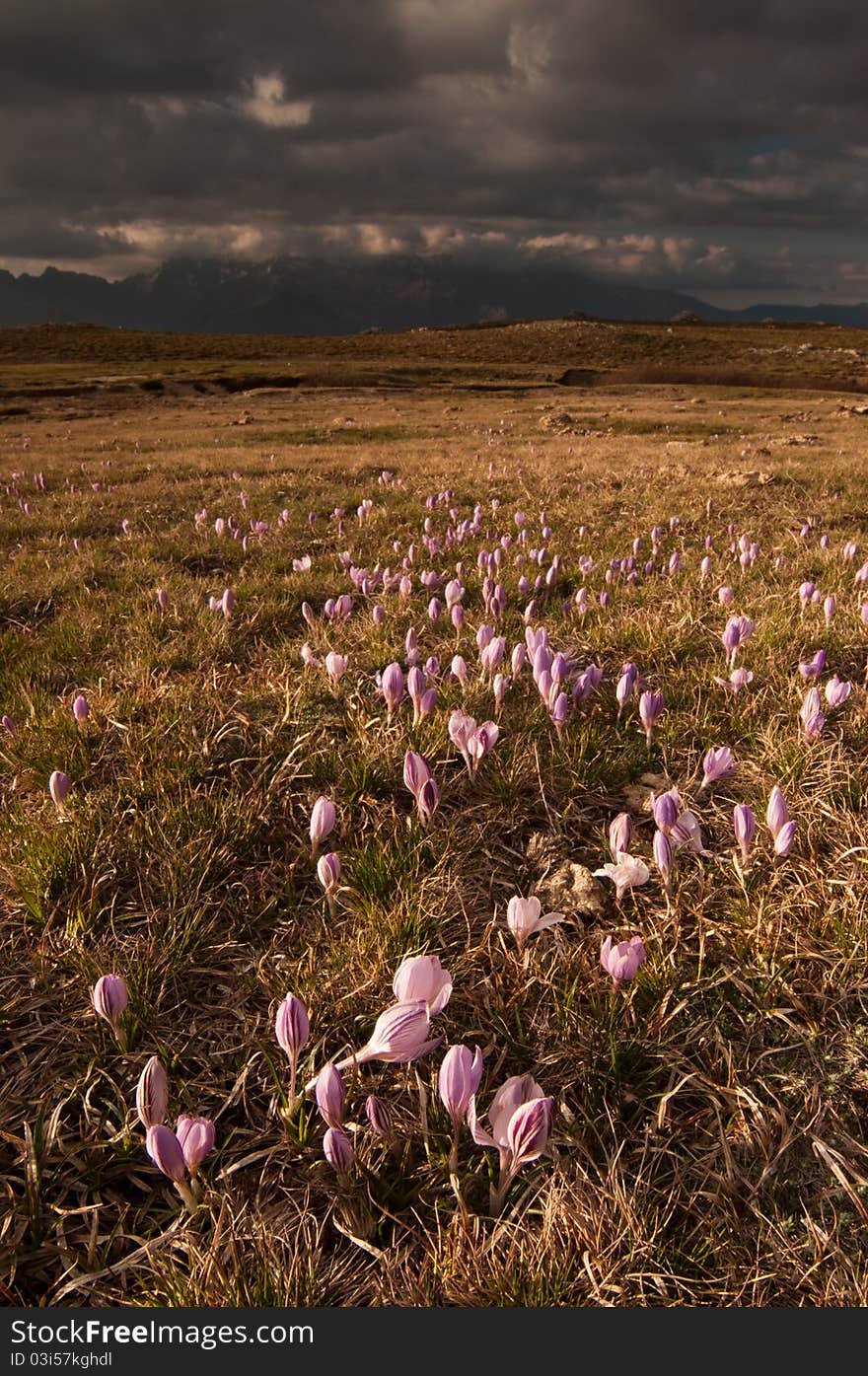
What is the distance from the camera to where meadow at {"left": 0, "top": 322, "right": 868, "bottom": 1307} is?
64.9 inches

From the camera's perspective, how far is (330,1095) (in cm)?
167

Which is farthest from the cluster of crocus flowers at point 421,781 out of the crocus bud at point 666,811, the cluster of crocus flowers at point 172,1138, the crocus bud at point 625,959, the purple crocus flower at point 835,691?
the purple crocus flower at point 835,691

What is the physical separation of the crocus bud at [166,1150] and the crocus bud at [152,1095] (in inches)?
4.9

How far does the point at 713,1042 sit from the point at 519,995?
54 centimetres

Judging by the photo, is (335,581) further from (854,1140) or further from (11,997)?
(854,1140)

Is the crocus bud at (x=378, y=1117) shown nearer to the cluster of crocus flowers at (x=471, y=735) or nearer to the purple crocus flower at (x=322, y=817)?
the purple crocus flower at (x=322, y=817)

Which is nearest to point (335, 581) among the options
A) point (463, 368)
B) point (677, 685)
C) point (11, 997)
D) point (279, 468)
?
point (677, 685)

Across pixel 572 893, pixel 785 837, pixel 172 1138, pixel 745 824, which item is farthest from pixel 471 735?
pixel 172 1138

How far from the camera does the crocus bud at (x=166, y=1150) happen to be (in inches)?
61.8

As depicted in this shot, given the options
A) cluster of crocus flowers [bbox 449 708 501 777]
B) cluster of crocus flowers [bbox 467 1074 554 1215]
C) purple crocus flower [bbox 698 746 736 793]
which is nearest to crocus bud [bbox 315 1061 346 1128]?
cluster of crocus flowers [bbox 467 1074 554 1215]

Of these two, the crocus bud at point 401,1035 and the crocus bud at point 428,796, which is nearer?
the crocus bud at point 401,1035

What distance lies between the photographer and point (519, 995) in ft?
7.29

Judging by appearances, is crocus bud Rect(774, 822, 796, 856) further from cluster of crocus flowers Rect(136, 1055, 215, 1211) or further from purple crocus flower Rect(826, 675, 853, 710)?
Result: cluster of crocus flowers Rect(136, 1055, 215, 1211)

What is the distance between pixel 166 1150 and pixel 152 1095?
16 centimetres
